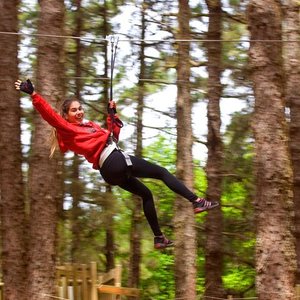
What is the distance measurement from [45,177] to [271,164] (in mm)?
3017

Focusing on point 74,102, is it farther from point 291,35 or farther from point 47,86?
point 291,35

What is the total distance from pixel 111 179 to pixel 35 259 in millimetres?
2368

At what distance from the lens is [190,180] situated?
8.17 metres

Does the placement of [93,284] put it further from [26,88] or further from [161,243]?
[26,88]

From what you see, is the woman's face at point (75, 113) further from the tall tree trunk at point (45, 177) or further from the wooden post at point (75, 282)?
the wooden post at point (75, 282)

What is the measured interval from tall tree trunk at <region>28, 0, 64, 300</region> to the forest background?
1 centimetres

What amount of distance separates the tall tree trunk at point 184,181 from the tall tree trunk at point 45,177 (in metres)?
1.74

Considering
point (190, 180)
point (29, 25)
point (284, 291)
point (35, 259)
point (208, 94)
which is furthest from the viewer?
point (29, 25)

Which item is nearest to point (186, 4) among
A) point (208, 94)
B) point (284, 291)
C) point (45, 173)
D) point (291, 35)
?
point (291, 35)

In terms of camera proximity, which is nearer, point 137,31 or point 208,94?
point 208,94

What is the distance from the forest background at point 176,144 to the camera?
5.04m

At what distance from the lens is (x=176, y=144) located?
9.20 meters

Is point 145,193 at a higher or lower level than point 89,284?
higher

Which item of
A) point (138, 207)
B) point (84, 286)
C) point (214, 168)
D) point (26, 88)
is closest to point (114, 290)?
point (84, 286)
